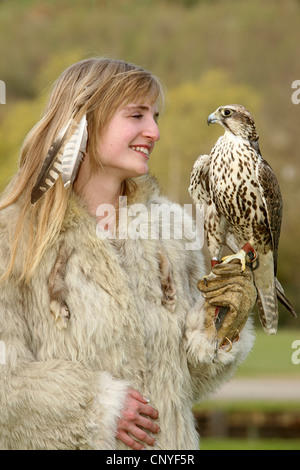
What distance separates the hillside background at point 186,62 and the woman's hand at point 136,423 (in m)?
14.3

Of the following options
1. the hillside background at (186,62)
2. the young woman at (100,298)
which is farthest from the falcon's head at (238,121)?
the hillside background at (186,62)

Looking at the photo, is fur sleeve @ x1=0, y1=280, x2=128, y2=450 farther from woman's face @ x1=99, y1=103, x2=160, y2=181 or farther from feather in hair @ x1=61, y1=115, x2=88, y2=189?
woman's face @ x1=99, y1=103, x2=160, y2=181

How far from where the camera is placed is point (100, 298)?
2275mm

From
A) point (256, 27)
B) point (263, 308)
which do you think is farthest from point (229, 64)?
point (263, 308)

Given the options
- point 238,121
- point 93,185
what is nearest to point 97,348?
point 93,185

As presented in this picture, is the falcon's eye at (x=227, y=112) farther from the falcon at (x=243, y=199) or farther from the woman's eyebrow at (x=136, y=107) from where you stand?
the woman's eyebrow at (x=136, y=107)

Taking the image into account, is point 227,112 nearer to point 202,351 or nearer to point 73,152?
point 73,152

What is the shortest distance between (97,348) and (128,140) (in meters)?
0.65

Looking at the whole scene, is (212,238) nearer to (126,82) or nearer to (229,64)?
(126,82)
